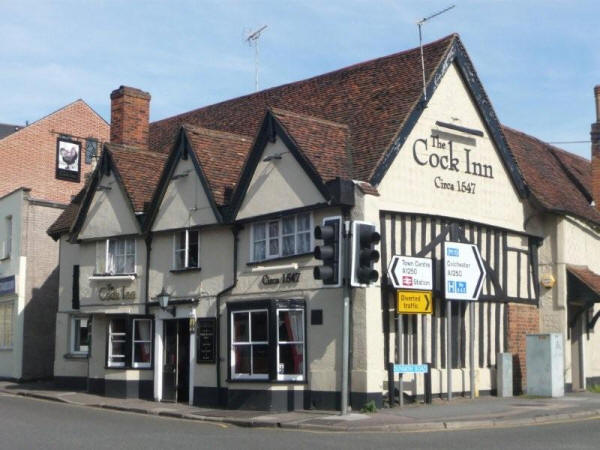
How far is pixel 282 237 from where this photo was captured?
72.6 ft

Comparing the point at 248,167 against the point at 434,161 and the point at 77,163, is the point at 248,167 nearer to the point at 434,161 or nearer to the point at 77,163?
the point at 434,161

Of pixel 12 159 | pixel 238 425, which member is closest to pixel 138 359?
pixel 238 425

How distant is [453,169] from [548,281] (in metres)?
4.74

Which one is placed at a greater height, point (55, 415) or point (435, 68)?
point (435, 68)

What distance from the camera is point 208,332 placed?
2367 cm

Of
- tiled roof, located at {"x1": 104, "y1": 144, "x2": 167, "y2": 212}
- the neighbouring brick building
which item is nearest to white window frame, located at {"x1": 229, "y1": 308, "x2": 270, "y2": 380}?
tiled roof, located at {"x1": 104, "y1": 144, "x2": 167, "y2": 212}

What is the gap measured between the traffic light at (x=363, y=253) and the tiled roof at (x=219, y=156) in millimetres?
6214

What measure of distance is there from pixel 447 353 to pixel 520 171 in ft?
21.4

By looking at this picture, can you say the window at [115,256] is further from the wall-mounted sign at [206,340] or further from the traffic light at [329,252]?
the traffic light at [329,252]

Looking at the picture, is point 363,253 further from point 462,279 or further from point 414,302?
point 462,279

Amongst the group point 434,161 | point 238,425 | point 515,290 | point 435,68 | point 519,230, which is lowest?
point 238,425

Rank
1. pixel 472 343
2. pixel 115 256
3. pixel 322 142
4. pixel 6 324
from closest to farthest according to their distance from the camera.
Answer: pixel 322 142, pixel 472 343, pixel 115 256, pixel 6 324

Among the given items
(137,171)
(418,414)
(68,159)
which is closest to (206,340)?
(137,171)

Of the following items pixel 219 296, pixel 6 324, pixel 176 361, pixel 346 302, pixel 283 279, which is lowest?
pixel 176 361
